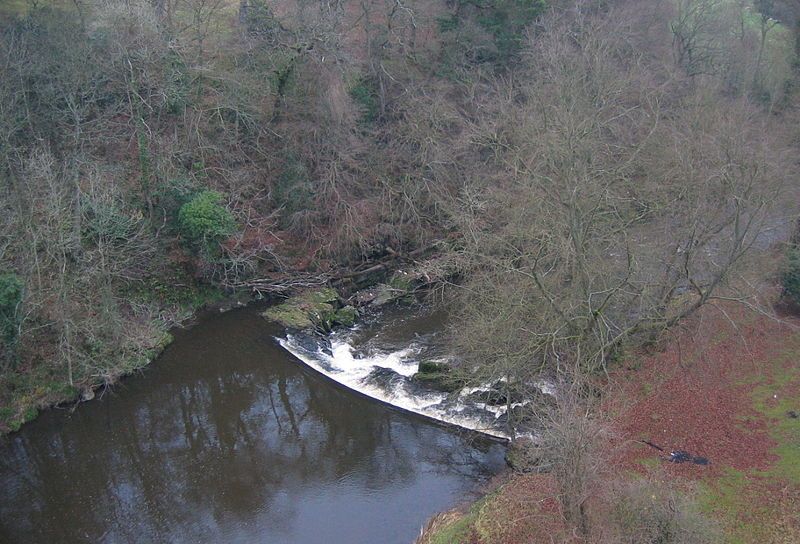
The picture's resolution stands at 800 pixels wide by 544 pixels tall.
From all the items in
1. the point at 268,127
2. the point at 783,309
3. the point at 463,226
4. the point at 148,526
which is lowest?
the point at 148,526

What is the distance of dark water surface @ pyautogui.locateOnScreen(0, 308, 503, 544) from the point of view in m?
15.2

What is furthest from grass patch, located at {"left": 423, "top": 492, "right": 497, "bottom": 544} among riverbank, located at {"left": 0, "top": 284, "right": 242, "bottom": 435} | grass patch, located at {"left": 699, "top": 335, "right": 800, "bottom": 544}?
riverbank, located at {"left": 0, "top": 284, "right": 242, "bottom": 435}

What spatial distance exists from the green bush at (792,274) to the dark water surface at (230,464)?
1101cm

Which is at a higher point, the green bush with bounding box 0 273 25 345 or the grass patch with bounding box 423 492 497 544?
the green bush with bounding box 0 273 25 345

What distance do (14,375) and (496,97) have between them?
19.1m

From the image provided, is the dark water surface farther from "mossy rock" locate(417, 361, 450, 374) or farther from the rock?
"mossy rock" locate(417, 361, 450, 374)

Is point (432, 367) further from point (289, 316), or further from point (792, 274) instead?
point (792, 274)

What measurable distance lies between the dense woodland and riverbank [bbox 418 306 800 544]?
121 centimetres

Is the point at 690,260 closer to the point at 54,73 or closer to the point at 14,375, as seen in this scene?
the point at 14,375

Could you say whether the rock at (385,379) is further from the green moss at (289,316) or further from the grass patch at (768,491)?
the grass patch at (768,491)

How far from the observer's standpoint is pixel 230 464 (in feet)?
56.2

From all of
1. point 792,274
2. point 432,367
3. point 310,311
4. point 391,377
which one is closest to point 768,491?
point 432,367

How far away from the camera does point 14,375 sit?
18.8 m

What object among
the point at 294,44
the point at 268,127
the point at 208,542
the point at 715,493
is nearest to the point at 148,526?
the point at 208,542
